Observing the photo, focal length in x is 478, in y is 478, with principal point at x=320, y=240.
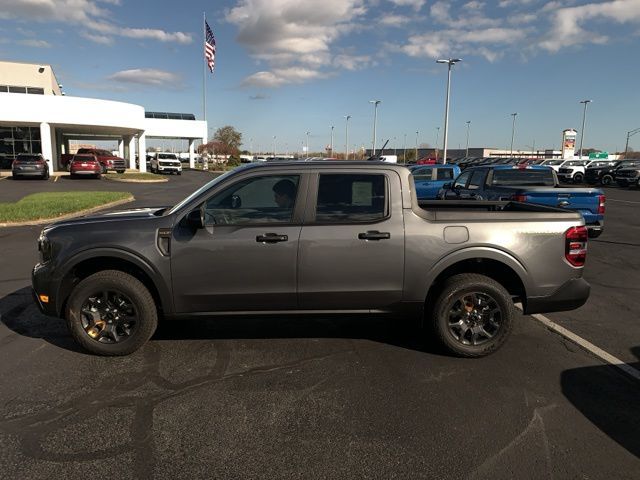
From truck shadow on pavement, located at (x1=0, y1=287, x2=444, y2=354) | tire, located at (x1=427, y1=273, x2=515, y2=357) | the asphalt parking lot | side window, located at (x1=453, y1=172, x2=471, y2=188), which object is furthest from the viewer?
side window, located at (x1=453, y1=172, x2=471, y2=188)

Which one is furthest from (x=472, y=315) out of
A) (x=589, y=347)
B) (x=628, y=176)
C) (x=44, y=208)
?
(x=628, y=176)

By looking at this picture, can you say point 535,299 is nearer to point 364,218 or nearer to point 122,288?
point 364,218

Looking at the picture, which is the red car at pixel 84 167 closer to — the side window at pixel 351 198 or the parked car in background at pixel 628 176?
the side window at pixel 351 198

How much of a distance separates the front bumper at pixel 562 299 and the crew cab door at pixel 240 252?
221cm

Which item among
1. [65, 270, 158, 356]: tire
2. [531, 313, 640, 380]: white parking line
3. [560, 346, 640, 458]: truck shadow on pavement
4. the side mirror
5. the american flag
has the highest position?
the american flag

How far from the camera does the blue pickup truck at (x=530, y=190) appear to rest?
879 cm

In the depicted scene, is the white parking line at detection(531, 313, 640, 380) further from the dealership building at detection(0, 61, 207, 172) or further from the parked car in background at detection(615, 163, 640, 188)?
the dealership building at detection(0, 61, 207, 172)

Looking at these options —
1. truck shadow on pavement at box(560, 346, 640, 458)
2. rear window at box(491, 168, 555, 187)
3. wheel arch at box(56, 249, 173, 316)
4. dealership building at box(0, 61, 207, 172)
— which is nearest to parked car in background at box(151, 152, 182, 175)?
dealership building at box(0, 61, 207, 172)

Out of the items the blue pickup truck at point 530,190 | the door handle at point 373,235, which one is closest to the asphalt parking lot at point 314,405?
the door handle at point 373,235

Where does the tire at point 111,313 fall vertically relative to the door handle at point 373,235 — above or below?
below

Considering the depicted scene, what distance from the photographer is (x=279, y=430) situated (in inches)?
127

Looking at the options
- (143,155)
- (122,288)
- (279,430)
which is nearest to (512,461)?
(279,430)

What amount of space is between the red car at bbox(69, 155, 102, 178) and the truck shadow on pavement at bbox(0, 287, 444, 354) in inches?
1122

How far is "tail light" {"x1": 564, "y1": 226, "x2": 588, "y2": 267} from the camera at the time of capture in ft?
14.4
